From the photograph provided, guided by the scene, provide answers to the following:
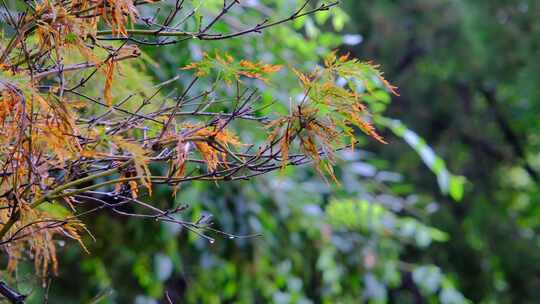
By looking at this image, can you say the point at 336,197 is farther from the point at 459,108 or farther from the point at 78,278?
the point at 459,108

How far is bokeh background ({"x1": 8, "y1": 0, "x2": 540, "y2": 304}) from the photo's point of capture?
277 centimetres

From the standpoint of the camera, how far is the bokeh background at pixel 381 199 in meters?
2.77

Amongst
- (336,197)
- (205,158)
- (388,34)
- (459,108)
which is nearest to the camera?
(205,158)

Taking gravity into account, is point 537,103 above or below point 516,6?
below

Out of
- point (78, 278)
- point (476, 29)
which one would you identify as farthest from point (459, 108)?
point (78, 278)

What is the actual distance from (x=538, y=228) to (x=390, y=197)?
6.46ft

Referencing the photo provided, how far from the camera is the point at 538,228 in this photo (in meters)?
5.30

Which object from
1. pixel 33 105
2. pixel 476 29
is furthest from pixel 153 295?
pixel 476 29

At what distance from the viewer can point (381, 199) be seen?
11.8 ft

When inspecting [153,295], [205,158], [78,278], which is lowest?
[205,158]

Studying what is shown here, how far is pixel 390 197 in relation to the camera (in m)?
3.63

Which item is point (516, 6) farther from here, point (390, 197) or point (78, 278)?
point (78, 278)

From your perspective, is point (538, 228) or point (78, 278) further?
point (538, 228)

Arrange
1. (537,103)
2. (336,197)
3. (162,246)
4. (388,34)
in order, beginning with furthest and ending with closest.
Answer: (388,34) < (537,103) < (336,197) < (162,246)
